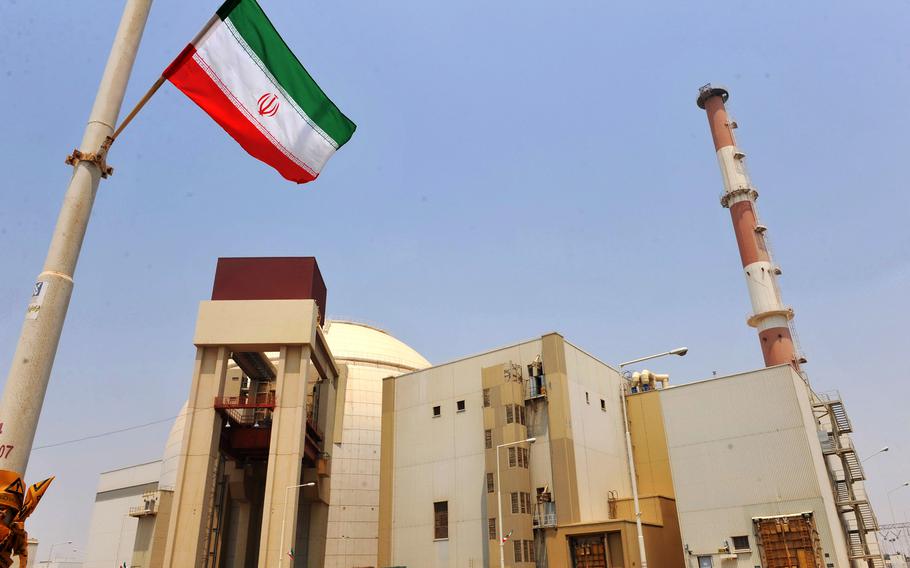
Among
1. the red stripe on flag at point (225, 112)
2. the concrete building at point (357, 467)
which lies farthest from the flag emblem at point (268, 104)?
the concrete building at point (357, 467)

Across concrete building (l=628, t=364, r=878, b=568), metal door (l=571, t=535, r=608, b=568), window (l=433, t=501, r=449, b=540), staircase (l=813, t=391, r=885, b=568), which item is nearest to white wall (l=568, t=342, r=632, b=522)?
metal door (l=571, t=535, r=608, b=568)

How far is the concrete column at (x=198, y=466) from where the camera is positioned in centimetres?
4469

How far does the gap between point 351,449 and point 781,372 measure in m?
37.6

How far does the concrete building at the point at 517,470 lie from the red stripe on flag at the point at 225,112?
35.7 metres

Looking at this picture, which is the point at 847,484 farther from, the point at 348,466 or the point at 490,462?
the point at 348,466

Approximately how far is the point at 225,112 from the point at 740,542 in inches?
1739

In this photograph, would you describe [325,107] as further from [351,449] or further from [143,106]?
[351,449]

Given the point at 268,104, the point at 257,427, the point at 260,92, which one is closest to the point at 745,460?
the point at 257,427

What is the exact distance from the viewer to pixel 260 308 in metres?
51.0

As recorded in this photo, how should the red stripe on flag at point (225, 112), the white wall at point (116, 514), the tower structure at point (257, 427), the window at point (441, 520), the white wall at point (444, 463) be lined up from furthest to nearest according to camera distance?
the white wall at point (116, 514) → the window at point (441, 520) → the white wall at point (444, 463) → the tower structure at point (257, 427) → the red stripe on flag at point (225, 112)

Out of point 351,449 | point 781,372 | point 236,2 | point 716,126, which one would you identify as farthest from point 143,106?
point 716,126

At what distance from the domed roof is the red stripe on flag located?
57932 millimetres

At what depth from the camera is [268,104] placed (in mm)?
12180

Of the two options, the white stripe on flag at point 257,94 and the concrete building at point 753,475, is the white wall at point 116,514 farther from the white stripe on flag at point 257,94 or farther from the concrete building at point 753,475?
the white stripe on flag at point 257,94
